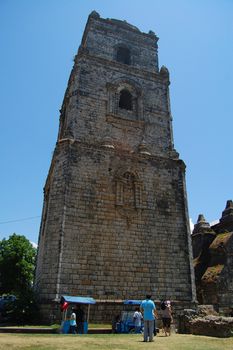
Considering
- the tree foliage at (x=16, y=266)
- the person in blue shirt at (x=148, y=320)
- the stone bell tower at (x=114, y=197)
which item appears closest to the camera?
the person in blue shirt at (x=148, y=320)

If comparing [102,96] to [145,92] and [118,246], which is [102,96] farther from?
[118,246]

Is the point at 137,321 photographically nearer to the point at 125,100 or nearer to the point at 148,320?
the point at 148,320

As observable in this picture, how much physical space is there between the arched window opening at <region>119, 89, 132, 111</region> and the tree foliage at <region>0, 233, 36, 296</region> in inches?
742

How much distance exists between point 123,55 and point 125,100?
149 inches

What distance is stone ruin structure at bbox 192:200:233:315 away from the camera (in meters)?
15.4

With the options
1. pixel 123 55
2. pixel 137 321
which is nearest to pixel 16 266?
pixel 123 55

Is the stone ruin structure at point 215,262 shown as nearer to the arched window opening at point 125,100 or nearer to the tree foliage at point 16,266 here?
the arched window opening at point 125,100

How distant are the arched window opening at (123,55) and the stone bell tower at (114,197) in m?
0.86

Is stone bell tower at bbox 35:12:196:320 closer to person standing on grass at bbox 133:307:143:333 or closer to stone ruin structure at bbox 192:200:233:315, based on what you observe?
person standing on grass at bbox 133:307:143:333

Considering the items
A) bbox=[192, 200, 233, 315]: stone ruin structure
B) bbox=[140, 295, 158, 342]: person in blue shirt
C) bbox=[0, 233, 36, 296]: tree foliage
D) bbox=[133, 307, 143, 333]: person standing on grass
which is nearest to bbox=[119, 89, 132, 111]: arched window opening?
bbox=[192, 200, 233, 315]: stone ruin structure

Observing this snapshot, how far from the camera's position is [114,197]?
539 inches

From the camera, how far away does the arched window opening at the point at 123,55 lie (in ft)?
63.5

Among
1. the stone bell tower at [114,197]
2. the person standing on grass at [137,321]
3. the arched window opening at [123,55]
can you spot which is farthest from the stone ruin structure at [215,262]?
the arched window opening at [123,55]

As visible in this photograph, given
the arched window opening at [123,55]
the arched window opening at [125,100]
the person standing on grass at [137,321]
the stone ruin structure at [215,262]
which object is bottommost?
the person standing on grass at [137,321]
